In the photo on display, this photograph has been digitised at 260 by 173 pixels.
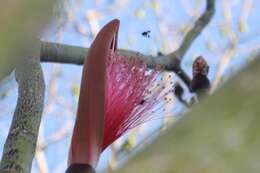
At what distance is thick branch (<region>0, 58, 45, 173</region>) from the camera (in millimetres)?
989

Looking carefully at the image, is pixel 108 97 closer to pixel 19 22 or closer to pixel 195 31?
pixel 19 22

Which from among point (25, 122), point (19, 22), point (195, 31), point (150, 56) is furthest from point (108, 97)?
point (195, 31)

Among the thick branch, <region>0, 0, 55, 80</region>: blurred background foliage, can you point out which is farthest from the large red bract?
<region>0, 0, 55, 80</region>: blurred background foliage

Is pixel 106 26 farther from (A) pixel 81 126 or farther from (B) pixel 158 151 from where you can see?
(B) pixel 158 151

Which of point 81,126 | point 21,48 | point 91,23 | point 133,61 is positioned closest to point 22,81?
point 133,61

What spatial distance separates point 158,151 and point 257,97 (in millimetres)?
66

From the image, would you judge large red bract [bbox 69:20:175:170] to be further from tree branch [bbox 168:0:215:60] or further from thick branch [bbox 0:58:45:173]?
tree branch [bbox 168:0:215:60]

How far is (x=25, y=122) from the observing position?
44.6 inches

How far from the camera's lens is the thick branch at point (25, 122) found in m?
0.99

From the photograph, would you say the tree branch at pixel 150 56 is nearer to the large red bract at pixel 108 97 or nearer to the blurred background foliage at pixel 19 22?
the large red bract at pixel 108 97

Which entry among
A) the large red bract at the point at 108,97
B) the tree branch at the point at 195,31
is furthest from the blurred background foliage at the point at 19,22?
the tree branch at the point at 195,31

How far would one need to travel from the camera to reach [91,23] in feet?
13.7

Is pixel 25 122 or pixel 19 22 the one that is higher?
pixel 25 122

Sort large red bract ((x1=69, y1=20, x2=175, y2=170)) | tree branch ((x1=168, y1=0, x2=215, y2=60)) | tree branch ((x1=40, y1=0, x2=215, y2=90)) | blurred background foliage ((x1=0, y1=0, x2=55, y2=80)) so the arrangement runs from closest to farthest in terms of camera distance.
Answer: blurred background foliage ((x1=0, y1=0, x2=55, y2=80)) < large red bract ((x1=69, y1=20, x2=175, y2=170)) < tree branch ((x1=40, y1=0, x2=215, y2=90)) < tree branch ((x1=168, y1=0, x2=215, y2=60))
